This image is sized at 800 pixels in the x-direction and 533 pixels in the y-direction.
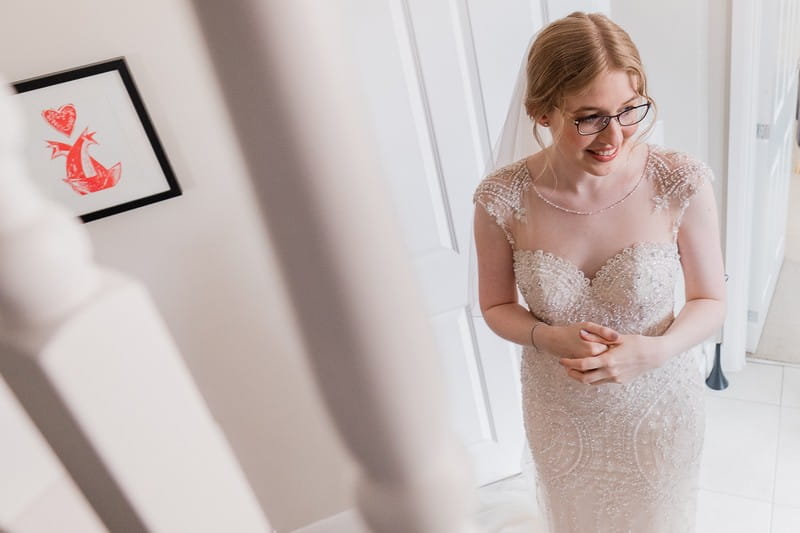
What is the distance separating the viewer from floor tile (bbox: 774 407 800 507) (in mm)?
2404

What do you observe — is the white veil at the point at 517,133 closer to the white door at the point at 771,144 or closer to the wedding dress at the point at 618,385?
the wedding dress at the point at 618,385

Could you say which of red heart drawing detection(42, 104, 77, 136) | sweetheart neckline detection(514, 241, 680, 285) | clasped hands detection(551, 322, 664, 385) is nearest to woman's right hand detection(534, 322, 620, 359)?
clasped hands detection(551, 322, 664, 385)

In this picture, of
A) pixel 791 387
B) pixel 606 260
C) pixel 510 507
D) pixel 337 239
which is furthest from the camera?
pixel 791 387

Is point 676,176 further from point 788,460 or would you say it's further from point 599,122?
point 788,460

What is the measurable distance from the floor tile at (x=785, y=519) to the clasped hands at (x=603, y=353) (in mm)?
1328

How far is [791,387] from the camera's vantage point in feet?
9.40

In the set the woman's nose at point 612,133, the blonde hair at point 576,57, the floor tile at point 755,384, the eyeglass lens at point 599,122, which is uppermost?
the blonde hair at point 576,57

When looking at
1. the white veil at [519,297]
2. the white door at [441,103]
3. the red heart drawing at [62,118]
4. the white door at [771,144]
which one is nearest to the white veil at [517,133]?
the white veil at [519,297]

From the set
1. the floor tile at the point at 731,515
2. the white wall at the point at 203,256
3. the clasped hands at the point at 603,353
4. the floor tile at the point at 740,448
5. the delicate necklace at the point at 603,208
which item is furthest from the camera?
the floor tile at the point at 740,448

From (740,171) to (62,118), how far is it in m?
2.37

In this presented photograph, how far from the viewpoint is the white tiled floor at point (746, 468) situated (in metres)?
2.38

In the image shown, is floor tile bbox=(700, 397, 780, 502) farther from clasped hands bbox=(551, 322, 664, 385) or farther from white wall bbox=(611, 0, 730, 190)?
clasped hands bbox=(551, 322, 664, 385)

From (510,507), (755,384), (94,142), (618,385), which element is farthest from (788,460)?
(94,142)

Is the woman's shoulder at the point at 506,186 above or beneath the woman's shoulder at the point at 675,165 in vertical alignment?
above
